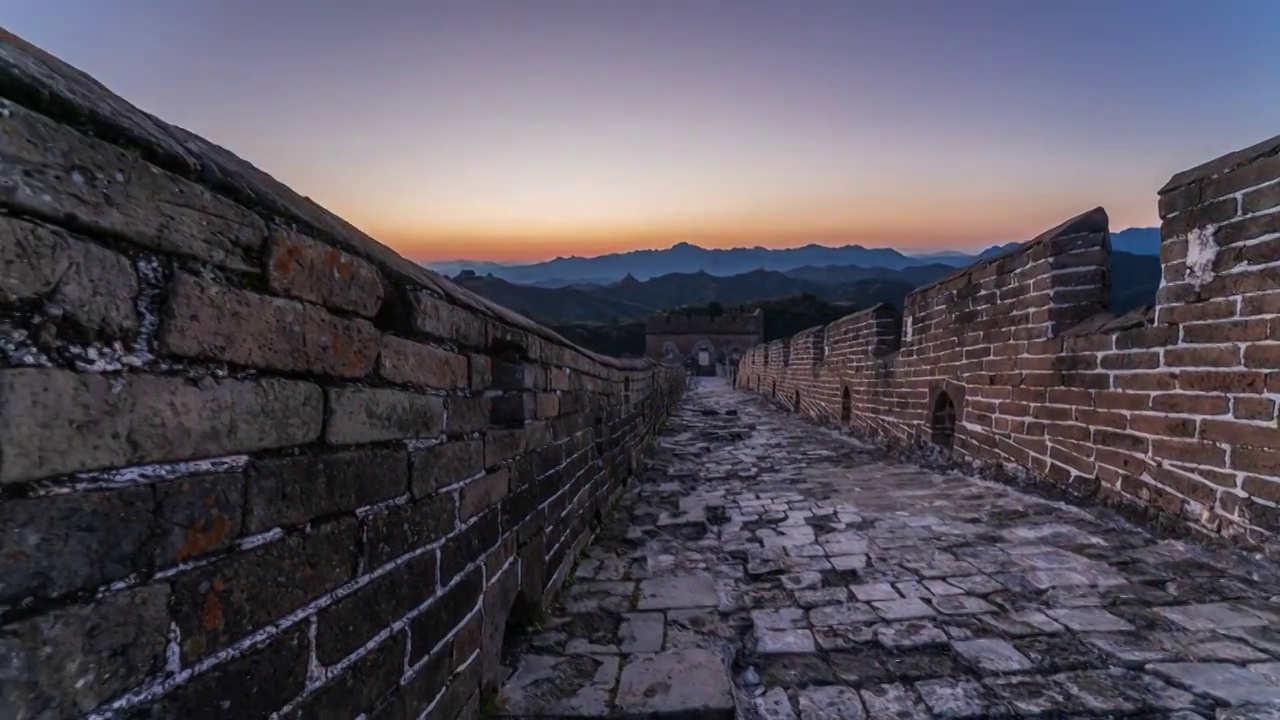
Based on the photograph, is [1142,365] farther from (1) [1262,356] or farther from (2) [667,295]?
(2) [667,295]

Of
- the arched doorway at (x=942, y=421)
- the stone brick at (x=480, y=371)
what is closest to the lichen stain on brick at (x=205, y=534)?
the stone brick at (x=480, y=371)

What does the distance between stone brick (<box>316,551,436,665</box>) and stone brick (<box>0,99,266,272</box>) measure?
2.37 feet

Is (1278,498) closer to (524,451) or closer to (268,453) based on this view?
(524,451)

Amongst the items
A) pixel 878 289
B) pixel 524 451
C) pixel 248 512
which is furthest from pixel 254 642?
pixel 878 289

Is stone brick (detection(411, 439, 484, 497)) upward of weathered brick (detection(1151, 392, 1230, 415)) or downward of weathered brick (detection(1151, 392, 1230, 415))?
downward

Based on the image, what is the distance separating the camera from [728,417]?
45.6ft

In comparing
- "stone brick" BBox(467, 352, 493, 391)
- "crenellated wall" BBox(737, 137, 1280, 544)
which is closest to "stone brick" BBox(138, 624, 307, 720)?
"stone brick" BBox(467, 352, 493, 391)

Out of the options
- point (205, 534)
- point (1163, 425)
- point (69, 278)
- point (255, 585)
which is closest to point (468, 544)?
point (255, 585)

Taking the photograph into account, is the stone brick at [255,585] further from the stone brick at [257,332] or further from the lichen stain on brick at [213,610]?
the stone brick at [257,332]

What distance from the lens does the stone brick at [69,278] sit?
0.77m

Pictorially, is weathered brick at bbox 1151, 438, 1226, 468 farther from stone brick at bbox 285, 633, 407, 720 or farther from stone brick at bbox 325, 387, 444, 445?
stone brick at bbox 285, 633, 407, 720

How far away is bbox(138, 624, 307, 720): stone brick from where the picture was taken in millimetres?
963

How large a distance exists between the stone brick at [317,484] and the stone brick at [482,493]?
0.41 m

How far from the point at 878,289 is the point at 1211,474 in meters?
96.5
